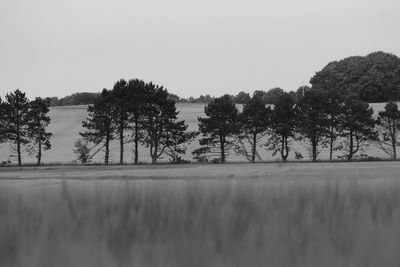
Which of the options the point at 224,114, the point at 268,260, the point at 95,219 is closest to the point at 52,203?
the point at 95,219

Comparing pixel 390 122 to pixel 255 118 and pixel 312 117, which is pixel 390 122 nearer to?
pixel 312 117

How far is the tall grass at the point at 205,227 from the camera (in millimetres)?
1693

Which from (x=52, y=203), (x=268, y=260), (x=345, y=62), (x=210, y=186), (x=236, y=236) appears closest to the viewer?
(x=268, y=260)

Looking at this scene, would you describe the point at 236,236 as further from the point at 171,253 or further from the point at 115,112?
the point at 115,112

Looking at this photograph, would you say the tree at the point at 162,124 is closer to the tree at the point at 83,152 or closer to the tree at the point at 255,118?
the tree at the point at 83,152

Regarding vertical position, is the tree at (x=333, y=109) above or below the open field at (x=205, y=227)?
above

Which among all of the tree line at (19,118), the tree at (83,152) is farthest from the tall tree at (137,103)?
the tree line at (19,118)

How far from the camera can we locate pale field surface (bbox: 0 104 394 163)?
288 ft

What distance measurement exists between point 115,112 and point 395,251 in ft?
247

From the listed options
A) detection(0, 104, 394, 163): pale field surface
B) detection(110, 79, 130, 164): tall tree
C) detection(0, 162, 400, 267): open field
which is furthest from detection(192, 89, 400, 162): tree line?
detection(0, 162, 400, 267): open field

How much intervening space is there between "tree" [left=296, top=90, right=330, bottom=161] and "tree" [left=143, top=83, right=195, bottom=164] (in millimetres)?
17005

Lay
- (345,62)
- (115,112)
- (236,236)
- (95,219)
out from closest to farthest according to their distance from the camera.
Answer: (236,236)
(95,219)
(115,112)
(345,62)

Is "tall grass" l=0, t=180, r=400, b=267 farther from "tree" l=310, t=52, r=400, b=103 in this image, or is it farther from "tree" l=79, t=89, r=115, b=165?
"tree" l=310, t=52, r=400, b=103

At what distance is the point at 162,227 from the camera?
77.8 inches
